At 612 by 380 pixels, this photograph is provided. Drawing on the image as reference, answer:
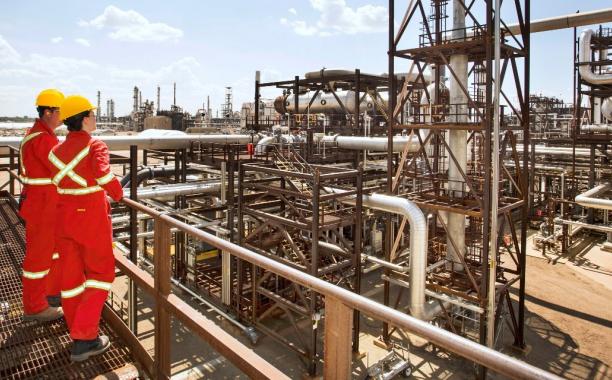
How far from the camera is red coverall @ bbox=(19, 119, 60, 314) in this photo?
4016 millimetres

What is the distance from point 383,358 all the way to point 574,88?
1702cm

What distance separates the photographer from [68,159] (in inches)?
137

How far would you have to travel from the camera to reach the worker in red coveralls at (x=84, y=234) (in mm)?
3404

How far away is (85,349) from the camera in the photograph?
3.44 m

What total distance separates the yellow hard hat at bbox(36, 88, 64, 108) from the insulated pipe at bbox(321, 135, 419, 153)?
1277 centimetres

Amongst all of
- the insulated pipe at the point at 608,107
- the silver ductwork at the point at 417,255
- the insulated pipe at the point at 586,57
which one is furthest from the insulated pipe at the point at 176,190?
the insulated pipe at the point at 608,107

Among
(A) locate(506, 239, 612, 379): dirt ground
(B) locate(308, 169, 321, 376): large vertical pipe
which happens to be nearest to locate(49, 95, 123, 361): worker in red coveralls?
(B) locate(308, 169, 321, 376): large vertical pipe

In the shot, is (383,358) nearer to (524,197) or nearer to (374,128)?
(524,197)

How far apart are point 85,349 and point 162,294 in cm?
96

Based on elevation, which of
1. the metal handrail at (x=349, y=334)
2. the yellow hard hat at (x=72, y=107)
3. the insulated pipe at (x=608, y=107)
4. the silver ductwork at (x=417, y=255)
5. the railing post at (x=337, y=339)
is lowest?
the silver ductwork at (x=417, y=255)

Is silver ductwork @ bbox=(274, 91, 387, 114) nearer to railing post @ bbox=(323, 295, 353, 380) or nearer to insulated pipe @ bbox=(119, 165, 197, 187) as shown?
insulated pipe @ bbox=(119, 165, 197, 187)

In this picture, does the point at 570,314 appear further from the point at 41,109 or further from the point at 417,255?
the point at 41,109

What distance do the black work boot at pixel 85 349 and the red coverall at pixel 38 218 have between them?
0.87 metres

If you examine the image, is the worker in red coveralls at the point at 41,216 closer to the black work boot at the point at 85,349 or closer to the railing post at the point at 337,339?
the black work boot at the point at 85,349
